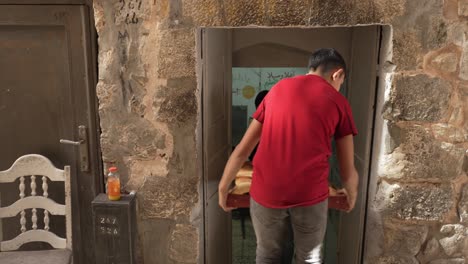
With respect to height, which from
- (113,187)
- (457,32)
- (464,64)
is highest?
(457,32)

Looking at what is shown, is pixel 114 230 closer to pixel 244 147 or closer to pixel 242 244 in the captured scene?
pixel 244 147

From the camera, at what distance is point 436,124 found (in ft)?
6.37

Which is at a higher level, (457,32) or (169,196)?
(457,32)

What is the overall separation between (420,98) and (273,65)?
1.29 m

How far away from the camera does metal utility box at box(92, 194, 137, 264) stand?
1991 millimetres

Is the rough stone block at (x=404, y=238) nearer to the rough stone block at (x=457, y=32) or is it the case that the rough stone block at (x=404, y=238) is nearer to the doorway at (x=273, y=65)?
the doorway at (x=273, y=65)

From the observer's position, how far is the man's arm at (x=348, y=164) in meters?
1.91

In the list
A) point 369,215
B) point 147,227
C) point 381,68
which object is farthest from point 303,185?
point 147,227

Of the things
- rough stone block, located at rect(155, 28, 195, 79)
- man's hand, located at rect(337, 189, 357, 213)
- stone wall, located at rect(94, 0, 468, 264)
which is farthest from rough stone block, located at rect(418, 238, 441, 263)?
rough stone block, located at rect(155, 28, 195, 79)

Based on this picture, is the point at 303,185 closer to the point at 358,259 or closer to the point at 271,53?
the point at 358,259

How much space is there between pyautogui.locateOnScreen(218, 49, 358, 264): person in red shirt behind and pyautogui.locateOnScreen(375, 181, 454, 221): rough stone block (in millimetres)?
215

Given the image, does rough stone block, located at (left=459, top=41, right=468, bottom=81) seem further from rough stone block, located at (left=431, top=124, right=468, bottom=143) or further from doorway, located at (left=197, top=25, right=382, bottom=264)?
doorway, located at (left=197, top=25, right=382, bottom=264)

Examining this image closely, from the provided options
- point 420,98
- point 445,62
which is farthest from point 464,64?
point 420,98

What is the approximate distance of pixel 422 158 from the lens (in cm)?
196
